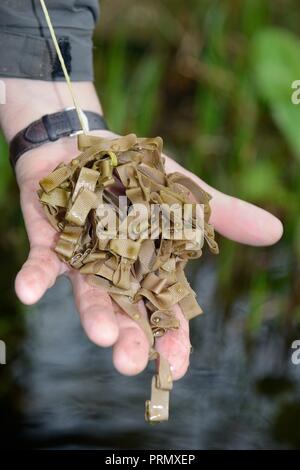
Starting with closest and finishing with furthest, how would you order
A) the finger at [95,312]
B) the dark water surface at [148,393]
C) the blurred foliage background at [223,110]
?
1. the finger at [95,312]
2. the dark water surface at [148,393]
3. the blurred foliage background at [223,110]

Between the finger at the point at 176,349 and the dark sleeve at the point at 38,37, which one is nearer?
the finger at the point at 176,349

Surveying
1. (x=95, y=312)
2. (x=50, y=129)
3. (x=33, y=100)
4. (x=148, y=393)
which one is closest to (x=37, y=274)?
(x=95, y=312)

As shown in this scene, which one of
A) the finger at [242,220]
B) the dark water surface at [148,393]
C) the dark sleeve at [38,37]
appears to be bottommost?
the dark water surface at [148,393]

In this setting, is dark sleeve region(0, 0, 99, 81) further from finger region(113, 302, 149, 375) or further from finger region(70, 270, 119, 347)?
finger region(113, 302, 149, 375)

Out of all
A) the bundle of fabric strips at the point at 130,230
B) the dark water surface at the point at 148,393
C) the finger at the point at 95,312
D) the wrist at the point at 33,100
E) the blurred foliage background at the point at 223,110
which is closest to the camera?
the finger at the point at 95,312

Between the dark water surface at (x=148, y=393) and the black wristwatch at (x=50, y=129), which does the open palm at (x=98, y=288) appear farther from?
the dark water surface at (x=148, y=393)

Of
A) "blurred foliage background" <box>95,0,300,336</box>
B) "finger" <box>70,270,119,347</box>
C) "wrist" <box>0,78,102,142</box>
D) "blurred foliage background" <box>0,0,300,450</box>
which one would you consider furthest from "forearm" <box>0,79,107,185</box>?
"blurred foliage background" <box>0,0,300,450</box>

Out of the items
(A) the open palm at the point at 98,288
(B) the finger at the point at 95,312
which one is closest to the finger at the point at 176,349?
(A) the open palm at the point at 98,288

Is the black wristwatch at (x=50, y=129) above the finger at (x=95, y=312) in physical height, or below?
above

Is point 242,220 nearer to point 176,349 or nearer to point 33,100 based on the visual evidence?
point 176,349
